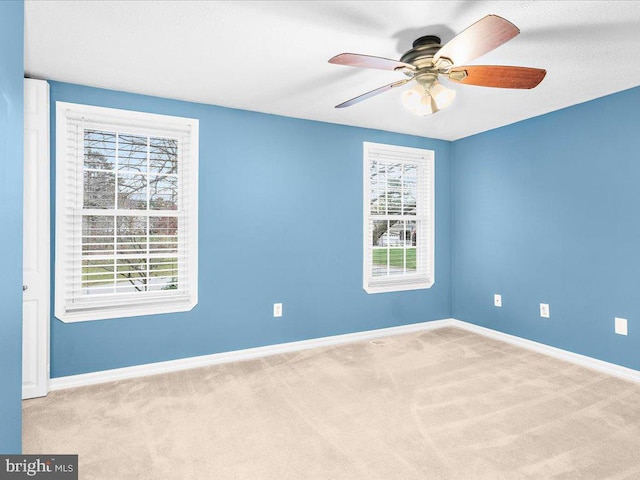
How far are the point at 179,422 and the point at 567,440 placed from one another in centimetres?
230

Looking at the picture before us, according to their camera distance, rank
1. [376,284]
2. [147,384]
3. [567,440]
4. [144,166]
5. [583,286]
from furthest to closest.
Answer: [376,284] < [583,286] < [144,166] < [147,384] < [567,440]

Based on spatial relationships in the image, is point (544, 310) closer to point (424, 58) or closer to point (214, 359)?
point (424, 58)

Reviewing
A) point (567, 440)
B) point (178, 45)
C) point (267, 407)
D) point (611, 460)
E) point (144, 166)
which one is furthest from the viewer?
point (144, 166)

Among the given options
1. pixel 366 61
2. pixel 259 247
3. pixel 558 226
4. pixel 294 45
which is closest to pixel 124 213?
pixel 259 247

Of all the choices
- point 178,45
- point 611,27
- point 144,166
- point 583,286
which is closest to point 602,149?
point 583,286

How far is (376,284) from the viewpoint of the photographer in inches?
165

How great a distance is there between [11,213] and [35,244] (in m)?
1.75

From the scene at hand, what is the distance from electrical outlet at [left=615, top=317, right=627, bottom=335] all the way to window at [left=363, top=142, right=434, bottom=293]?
6.02ft

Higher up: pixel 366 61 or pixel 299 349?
pixel 366 61

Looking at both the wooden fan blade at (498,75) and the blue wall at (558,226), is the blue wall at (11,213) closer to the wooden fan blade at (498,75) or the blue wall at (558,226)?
the wooden fan blade at (498,75)

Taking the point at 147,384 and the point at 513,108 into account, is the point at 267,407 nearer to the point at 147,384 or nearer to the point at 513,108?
the point at 147,384

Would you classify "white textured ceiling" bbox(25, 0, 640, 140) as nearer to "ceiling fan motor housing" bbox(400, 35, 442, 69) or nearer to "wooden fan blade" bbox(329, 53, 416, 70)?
"ceiling fan motor housing" bbox(400, 35, 442, 69)

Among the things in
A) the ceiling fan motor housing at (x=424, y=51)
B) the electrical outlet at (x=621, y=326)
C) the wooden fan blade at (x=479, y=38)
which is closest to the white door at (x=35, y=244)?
the ceiling fan motor housing at (x=424, y=51)

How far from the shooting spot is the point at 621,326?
10.1 ft
